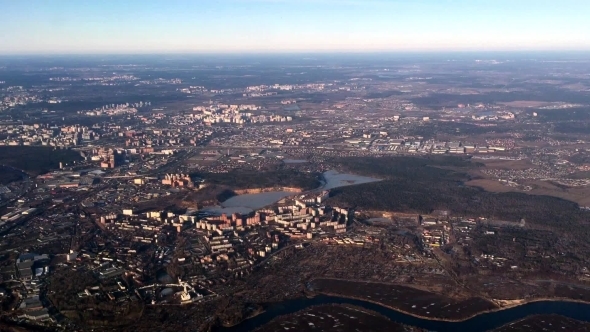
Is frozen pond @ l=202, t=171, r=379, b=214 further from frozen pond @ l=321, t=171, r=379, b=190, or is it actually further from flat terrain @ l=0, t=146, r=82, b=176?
flat terrain @ l=0, t=146, r=82, b=176

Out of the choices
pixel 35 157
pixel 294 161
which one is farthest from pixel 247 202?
pixel 35 157

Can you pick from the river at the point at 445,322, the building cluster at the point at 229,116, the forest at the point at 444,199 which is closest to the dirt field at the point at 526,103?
the building cluster at the point at 229,116

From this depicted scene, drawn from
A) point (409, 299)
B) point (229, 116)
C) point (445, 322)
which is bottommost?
point (445, 322)

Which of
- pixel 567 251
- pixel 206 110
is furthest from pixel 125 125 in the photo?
pixel 567 251

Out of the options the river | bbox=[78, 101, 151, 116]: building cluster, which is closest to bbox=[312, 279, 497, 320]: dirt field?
the river

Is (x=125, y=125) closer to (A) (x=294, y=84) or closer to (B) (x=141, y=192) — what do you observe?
(B) (x=141, y=192)

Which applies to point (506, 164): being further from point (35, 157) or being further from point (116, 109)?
point (116, 109)
